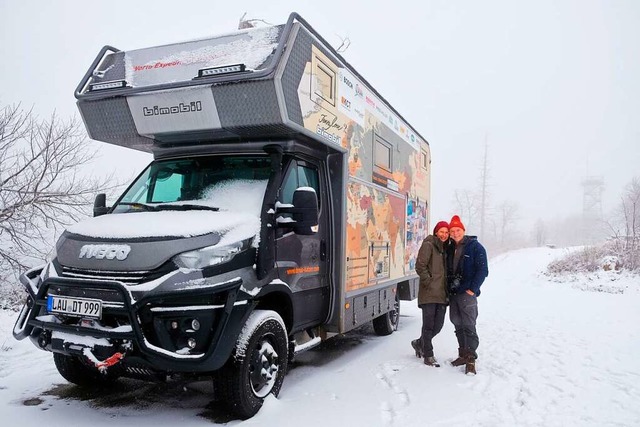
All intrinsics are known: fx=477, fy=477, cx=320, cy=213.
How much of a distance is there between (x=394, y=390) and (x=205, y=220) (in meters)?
2.73

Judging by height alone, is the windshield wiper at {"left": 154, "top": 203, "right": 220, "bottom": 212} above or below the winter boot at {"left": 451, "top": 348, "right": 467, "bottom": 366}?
above

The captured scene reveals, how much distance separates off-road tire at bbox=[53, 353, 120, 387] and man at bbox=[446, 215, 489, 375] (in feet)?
13.2

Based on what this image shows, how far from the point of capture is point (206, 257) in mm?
3850

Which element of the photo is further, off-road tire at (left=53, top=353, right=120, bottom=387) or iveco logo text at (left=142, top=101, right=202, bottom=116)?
iveco logo text at (left=142, top=101, right=202, bottom=116)

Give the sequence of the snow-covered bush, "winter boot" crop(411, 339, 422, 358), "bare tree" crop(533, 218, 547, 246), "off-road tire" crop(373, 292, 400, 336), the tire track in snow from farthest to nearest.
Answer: "bare tree" crop(533, 218, 547, 246), the snow-covered bush, "off-road tire" crop(373, 292, 400, 336), "winter boot" crop(411, 339, 422, 358), the tire track in snow

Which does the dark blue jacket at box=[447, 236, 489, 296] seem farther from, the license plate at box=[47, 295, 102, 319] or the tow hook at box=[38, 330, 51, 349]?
the tow hook at box=[38, 330, 51, 349]

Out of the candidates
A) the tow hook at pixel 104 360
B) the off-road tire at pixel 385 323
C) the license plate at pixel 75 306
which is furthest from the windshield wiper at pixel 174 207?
the off-road tire at pixel 385 323

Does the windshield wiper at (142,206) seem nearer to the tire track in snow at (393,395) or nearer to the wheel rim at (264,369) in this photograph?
the wheel rim at (264,369)

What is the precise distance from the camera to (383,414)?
14.3 ft

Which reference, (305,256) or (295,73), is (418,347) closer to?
(305,256)

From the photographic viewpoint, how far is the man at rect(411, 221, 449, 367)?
616 cm

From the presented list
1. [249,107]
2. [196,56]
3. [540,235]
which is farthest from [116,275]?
[540,235]

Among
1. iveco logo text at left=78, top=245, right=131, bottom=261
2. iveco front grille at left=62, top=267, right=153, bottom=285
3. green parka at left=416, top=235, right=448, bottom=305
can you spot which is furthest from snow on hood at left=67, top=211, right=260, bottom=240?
green parka at left=416, top=235, right=448, bottom=305

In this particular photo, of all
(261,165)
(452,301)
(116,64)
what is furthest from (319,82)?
(452,301)
